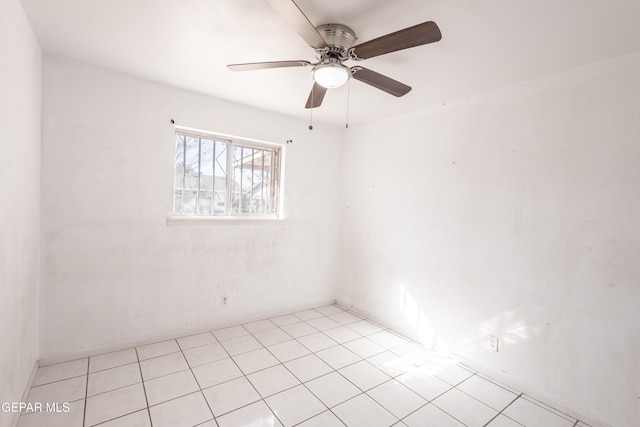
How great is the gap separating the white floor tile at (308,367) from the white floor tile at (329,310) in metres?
1.10

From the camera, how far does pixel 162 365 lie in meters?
2.37

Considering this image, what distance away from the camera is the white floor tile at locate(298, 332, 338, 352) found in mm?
2797

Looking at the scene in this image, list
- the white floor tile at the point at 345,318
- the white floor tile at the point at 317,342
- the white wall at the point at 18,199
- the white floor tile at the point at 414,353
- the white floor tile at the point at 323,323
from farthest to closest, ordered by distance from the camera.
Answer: the white floor tile at the point at 345,318 → the white floor tile at the point at 323,323 → the white floor tile at the point at 317,342 → the white floor tile at the point at 414,353 → the white wall at the point at 18,199

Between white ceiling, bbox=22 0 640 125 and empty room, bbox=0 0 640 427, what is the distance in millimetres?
17

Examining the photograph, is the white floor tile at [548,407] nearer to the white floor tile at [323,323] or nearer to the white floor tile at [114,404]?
the white floor tile at [323,323]

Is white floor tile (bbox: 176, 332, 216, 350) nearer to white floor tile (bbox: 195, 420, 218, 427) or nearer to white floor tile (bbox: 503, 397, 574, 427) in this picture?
white floor tile (bbox: 195, 420, 218, 427)

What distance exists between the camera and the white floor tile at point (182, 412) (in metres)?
1.76

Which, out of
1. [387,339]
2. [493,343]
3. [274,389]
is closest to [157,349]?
[274,389]

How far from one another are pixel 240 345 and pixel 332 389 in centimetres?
104

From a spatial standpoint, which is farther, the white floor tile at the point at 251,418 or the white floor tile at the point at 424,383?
the white floor tile at the point at 424,383

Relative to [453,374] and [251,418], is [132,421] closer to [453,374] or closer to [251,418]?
[251,418]

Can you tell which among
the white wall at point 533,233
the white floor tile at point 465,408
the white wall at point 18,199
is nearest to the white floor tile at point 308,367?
the white floor tile at point 465,408

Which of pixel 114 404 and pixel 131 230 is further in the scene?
pixel 131 230

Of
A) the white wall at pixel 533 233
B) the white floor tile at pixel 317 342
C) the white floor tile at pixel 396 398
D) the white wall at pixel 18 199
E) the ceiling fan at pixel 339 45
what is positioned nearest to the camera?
the ceiling fan at pixel 339 45
